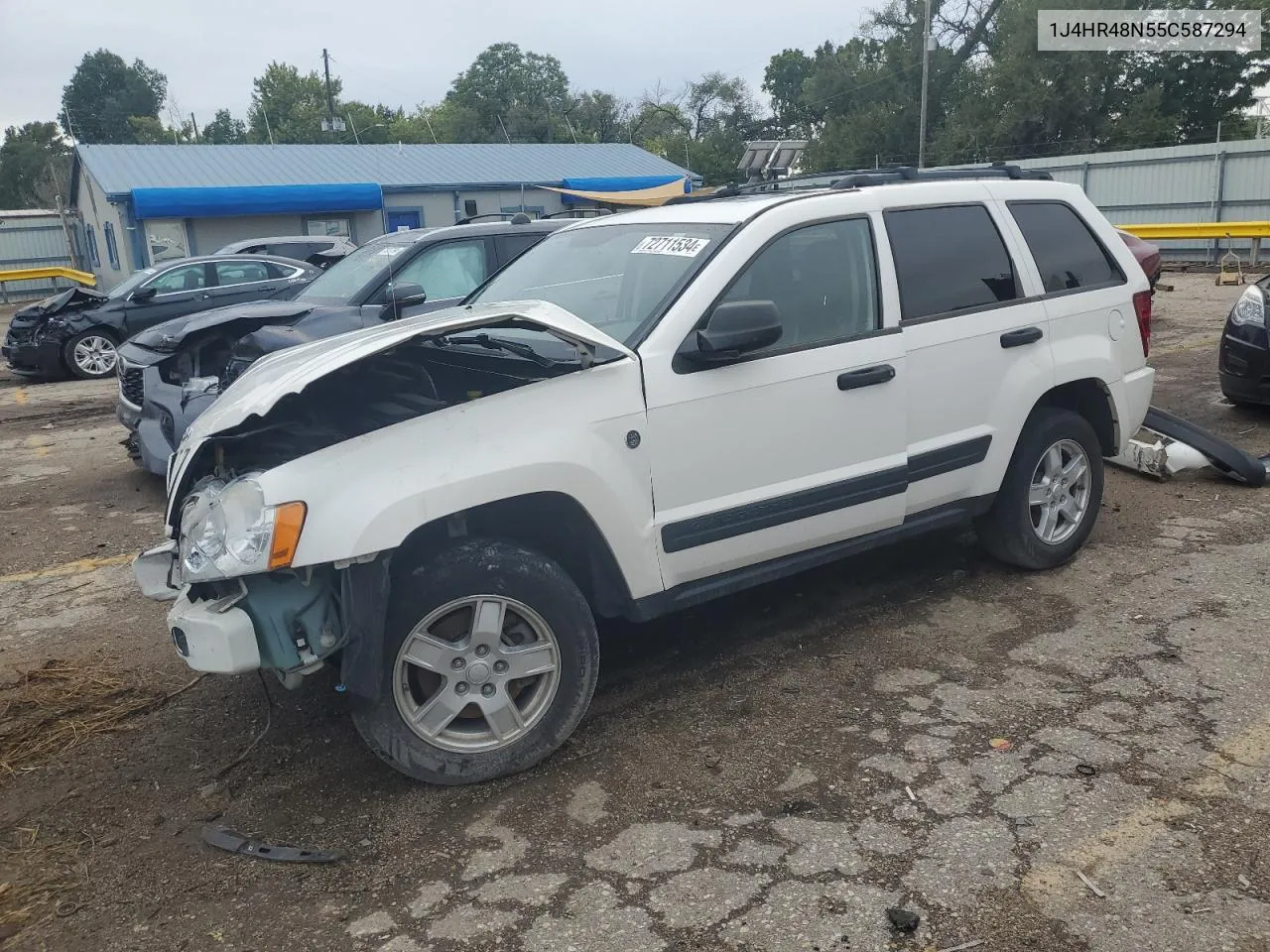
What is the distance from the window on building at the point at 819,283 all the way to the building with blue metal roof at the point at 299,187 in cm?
2084

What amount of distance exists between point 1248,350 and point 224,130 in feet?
306

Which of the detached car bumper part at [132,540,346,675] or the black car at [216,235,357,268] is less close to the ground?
the black car at [216,235,357,268]

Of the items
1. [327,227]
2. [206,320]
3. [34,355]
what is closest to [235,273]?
[34,355]

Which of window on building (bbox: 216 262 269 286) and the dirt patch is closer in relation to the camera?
the dirt patch

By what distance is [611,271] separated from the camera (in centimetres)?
449

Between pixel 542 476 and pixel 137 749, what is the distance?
1887 mm

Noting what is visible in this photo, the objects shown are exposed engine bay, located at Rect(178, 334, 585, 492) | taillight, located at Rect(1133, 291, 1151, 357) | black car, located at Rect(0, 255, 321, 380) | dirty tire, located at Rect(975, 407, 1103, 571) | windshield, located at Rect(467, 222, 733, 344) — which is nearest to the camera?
exposed engine bay, located at Rect(178, 334, 585, 492)

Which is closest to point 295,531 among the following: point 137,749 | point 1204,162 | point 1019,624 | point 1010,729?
point 137,749

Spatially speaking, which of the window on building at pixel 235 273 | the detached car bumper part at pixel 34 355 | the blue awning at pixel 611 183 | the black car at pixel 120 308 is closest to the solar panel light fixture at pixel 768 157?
the black car at pixel 120 308

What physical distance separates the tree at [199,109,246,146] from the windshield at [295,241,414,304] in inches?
3383

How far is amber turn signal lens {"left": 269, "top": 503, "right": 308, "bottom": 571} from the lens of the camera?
123 inches

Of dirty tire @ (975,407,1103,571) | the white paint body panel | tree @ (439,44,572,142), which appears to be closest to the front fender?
the white paint body panel

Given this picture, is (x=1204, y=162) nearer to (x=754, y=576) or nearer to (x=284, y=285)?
(x=284, y=285)

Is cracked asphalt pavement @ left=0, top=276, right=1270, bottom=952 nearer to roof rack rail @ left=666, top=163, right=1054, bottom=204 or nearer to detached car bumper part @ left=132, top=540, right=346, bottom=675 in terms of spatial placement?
detached car bumper part @ left=132, top=540, right=346, bottom=675
